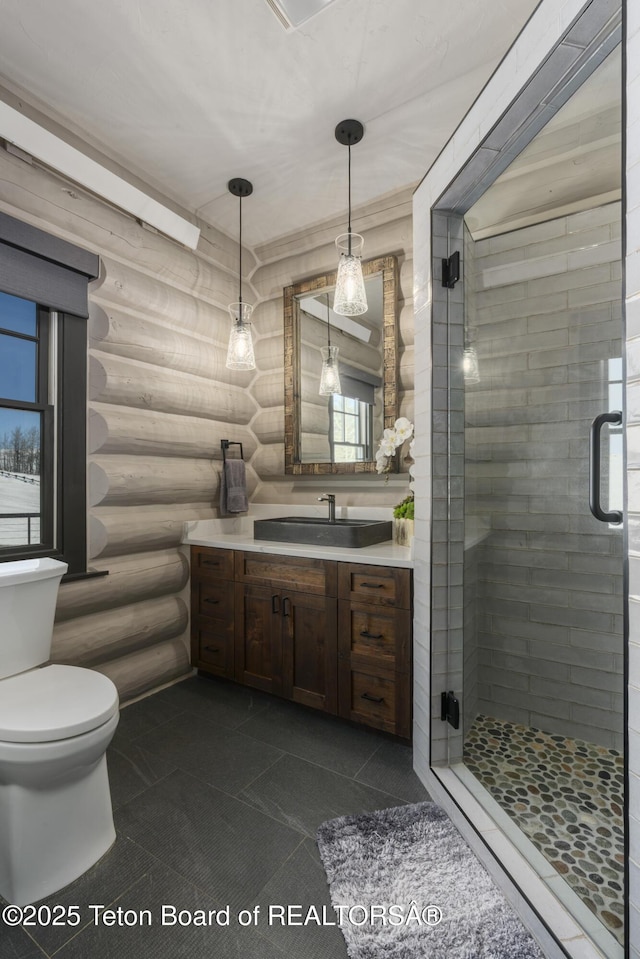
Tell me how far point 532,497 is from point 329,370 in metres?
1.46

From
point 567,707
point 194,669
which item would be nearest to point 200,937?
point 567,707

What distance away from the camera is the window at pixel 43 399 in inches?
78.4

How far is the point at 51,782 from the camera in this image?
4.45ft

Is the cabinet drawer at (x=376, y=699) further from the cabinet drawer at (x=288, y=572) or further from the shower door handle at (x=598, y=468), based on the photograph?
the shower door handle at (x=598, y=468)

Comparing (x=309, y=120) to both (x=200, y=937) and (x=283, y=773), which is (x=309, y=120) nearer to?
(x=283, y=773)

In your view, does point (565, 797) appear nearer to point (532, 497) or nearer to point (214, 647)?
point (532, 497)

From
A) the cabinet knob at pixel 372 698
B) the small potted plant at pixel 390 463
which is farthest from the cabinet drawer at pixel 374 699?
the small potted plant at pixel 390 463

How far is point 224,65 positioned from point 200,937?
2967 mm

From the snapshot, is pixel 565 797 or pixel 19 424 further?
pixel 19 424

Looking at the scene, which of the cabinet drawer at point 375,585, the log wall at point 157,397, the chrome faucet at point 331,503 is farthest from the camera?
the chrome faucet at point 331,503

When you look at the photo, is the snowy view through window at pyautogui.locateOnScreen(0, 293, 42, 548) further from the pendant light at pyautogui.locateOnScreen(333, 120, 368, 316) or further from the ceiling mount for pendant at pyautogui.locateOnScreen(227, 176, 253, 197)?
the pendant light at pyautogui.locateOnScreen(333, 120, 368, 316)

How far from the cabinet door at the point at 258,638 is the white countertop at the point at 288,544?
242mm

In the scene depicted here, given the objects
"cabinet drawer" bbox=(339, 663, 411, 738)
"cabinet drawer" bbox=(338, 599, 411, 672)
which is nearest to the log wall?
"cabinet drawer" bbox=(338, 599, 411, 672)

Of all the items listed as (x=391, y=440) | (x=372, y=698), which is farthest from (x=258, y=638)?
(x=391, y=440)
